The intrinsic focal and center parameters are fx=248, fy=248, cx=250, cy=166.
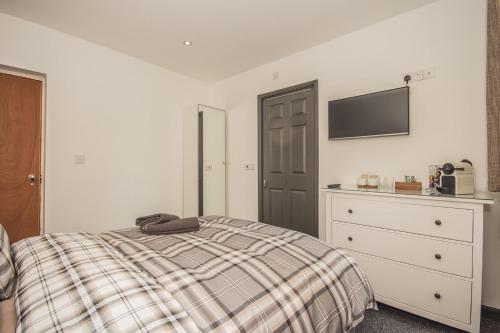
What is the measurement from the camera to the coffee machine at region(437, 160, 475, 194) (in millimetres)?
1767

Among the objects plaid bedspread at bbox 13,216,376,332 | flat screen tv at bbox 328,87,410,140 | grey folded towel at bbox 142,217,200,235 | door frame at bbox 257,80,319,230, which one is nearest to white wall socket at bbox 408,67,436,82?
flat screen tv at bbox 328,87,410,140

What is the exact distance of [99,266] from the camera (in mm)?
917

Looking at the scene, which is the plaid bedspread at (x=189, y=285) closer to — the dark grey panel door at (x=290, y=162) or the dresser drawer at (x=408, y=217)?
the dresser drawer at (x=408, y=217)

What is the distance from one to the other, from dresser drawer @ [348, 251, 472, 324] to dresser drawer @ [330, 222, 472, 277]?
58 mm

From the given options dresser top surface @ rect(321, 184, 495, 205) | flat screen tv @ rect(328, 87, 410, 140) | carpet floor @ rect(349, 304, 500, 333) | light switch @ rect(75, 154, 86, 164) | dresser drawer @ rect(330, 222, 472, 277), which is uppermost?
flat screen tv @ rect(328, 87, 410, 140)

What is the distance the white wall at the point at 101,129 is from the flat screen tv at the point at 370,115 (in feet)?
7.41

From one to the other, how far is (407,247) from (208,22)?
2658mm

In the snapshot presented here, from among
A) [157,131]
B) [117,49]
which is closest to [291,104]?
[157,131]

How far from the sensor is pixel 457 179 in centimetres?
176

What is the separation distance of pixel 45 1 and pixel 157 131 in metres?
1.69

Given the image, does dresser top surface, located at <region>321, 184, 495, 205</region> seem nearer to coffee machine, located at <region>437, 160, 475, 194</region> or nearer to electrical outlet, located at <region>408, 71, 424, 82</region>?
coffee machine, located at <region>437, 160, 475, 194</region>

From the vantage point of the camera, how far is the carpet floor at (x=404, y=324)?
177 centimetres

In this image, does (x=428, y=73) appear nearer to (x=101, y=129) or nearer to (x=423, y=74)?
(x=423, y=74)

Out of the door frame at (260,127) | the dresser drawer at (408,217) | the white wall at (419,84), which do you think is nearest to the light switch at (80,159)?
the door frame at (260,127)
